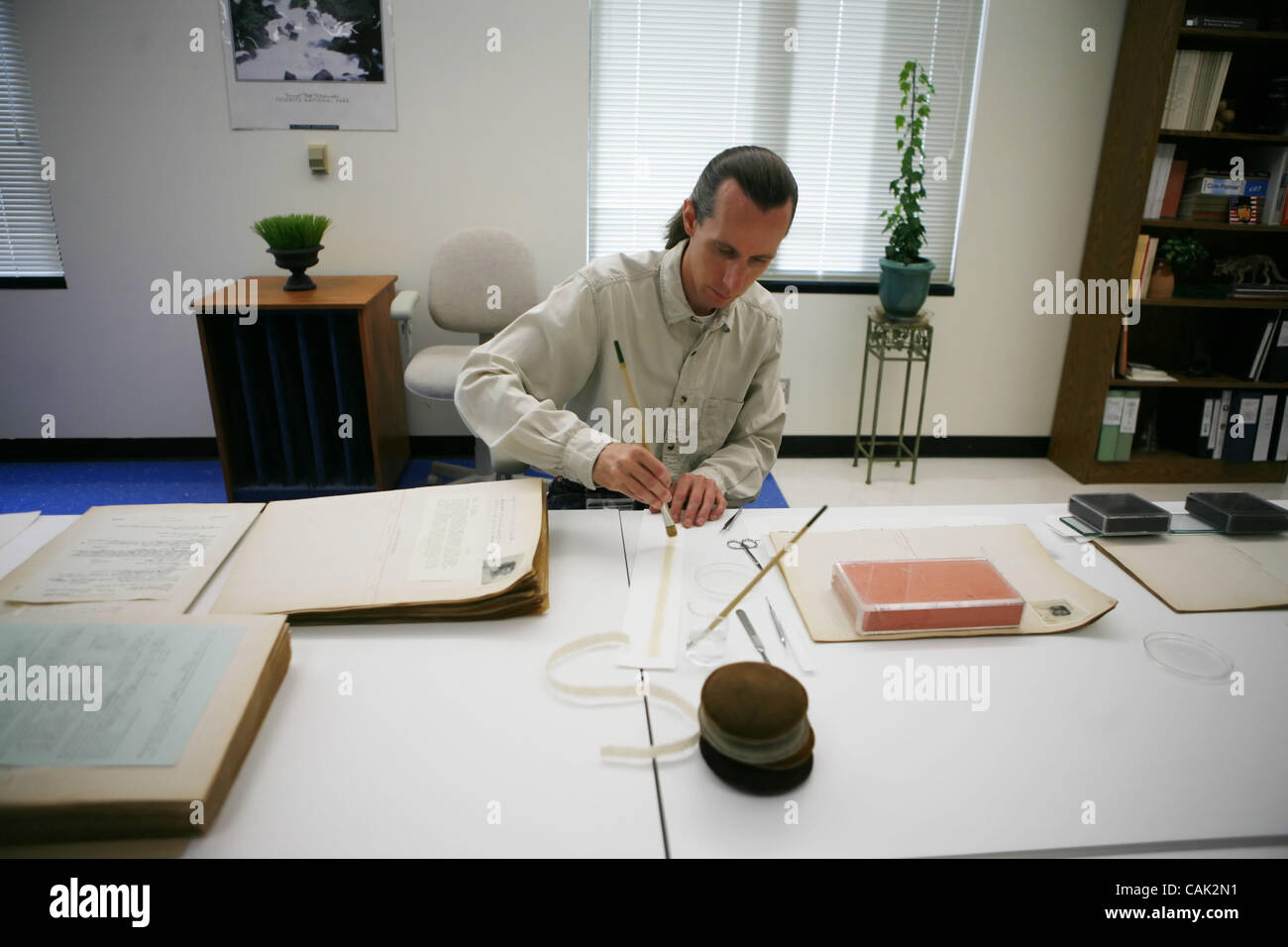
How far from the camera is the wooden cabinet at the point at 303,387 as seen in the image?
105 inches

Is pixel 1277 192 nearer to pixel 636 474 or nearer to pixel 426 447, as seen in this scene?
pixel 636 474

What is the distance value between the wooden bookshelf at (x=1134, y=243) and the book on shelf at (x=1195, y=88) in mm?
52

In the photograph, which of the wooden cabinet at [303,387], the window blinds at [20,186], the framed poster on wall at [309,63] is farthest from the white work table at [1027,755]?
the window blinds at [20,186]

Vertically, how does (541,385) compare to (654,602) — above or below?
above

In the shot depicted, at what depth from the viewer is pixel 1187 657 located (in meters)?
0.99

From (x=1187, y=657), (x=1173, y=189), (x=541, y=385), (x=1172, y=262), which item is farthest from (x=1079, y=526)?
(x=1173, y=189)

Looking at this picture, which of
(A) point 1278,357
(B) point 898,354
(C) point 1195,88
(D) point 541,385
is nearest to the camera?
(D) point 541,385

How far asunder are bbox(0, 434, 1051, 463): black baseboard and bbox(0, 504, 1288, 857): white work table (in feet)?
7.80

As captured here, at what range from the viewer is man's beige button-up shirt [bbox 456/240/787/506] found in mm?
1520

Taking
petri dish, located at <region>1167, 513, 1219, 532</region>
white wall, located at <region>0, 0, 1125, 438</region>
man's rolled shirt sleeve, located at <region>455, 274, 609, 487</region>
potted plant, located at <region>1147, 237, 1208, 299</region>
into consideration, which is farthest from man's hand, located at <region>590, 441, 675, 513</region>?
potted plant, located at <region>1147, 237, 1208, 299</region>

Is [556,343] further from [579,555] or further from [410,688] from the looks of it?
[410,688]

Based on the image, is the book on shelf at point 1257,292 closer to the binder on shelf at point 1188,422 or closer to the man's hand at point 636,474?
the binder on shelf at point 1188,422

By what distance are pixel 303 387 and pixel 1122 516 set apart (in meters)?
2.55

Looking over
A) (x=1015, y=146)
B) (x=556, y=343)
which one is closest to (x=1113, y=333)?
(x=1015, y=146)
